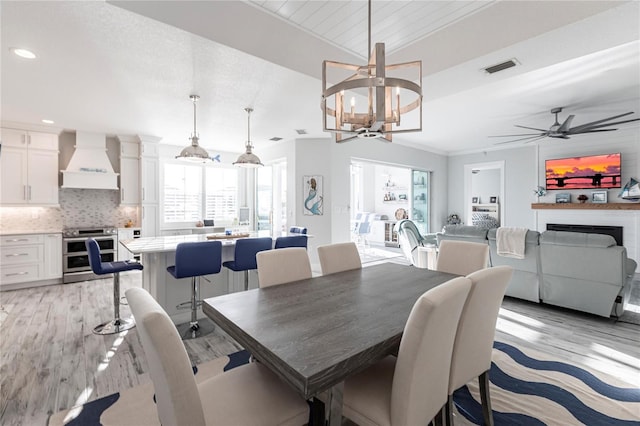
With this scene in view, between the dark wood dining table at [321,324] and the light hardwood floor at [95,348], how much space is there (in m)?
1.35

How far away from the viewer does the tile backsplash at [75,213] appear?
5117mm

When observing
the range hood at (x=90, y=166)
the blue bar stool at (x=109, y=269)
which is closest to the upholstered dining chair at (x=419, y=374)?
the blue bar stool at (x=109, y=269)

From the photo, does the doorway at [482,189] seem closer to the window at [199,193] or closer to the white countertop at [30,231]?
the window at [199,193]

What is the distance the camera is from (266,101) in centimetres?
397

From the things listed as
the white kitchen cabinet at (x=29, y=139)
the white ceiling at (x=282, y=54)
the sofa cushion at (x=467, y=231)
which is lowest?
the sofa cushion at (x=467, y=231)

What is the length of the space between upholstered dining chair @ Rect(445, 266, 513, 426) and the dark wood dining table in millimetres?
295

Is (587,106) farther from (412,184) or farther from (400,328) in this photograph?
(400,328)

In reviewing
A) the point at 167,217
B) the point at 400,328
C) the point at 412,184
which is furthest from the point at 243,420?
the point at 412,184

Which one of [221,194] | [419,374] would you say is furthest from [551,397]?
[221,194]

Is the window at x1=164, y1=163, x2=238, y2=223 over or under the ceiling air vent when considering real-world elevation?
under

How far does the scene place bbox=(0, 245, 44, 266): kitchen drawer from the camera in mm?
4582

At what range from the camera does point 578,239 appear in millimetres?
3227

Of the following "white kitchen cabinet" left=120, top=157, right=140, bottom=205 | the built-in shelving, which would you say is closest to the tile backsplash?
"white kitchen cabinet" left=120, top=157, right=140, bottom=205

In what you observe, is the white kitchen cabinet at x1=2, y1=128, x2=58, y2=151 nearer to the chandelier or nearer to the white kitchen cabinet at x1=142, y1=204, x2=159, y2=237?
the white kitchen cabinet at x1=142, y1=204, x2=159, y2=237
